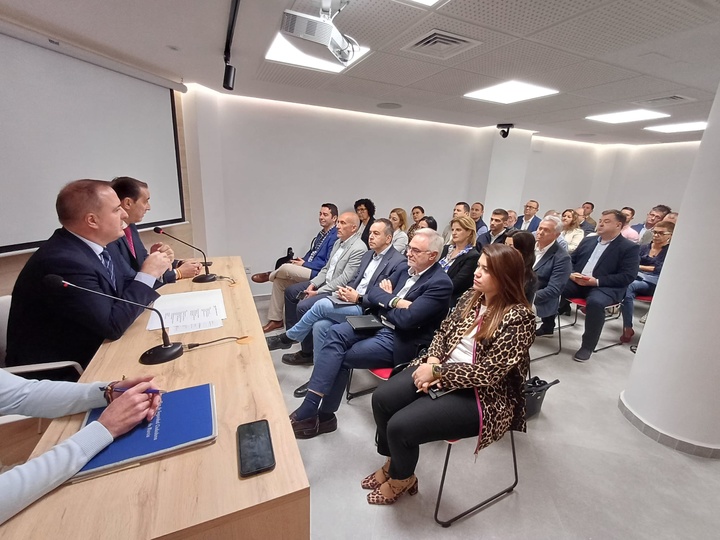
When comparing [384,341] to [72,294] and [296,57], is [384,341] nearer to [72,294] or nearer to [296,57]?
[72,294]

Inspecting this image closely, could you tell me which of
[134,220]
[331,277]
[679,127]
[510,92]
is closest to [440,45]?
[510,92]

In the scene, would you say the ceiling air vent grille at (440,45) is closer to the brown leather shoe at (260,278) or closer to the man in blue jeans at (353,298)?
the man in blue jeans at (353,298)

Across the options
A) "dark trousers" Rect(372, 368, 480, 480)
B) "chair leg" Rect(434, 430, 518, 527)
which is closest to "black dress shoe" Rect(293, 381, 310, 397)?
"dark trousers" Rect(372, 368, 480, 480)

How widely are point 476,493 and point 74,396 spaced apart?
175cm

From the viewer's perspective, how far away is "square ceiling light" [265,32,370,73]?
2336mm

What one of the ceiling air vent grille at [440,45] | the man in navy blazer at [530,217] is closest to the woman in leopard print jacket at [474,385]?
the ceiling air vent grille at [440,45]

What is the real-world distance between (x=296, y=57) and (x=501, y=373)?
2.74 metres

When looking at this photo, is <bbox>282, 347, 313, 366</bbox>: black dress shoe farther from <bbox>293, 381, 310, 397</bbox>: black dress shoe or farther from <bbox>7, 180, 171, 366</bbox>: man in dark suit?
<bbox>7, 180, 171, 366</bbox>: man in dark suit

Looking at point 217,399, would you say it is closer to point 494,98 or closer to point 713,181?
point 713,181

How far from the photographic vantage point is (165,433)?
82 centimetres

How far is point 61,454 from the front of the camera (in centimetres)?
71

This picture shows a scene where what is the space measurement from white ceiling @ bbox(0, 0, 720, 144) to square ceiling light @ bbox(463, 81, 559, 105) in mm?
151

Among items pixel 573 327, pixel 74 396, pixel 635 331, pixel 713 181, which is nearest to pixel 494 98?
pixel 713 181

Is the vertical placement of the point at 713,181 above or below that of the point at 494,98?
below
